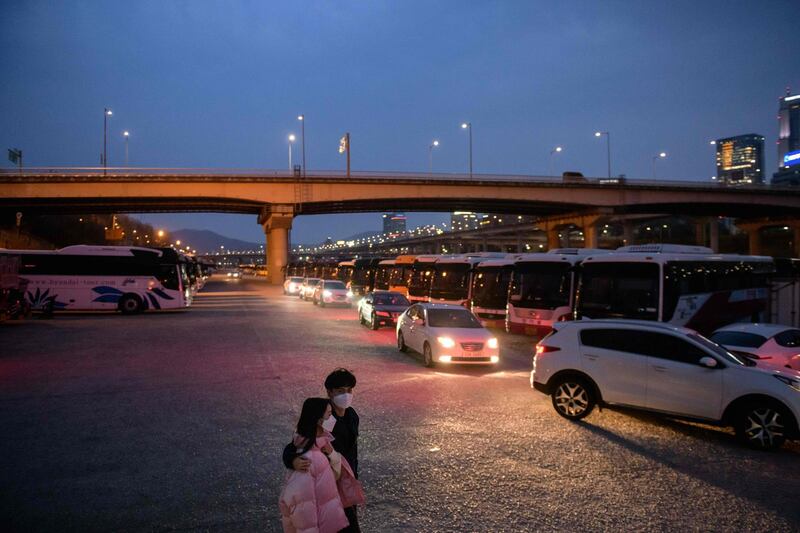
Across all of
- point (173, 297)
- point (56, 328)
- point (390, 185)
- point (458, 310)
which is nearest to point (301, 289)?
point (390, 185)

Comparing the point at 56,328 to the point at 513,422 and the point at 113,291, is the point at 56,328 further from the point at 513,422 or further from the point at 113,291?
the point at 513,422

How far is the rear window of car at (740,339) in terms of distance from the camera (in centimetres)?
1277

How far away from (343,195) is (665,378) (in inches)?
2039

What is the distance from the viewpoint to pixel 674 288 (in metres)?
16.8

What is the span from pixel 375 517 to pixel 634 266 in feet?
46.2

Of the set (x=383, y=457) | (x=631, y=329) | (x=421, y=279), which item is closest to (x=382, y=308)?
(x=421, y=279)

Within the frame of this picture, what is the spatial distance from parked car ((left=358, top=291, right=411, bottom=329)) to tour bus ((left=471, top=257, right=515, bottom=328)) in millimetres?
3527

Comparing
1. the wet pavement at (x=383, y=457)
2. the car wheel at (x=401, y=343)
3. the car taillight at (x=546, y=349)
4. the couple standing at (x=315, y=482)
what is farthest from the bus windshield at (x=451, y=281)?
the couple standing at (x=315, y=482)

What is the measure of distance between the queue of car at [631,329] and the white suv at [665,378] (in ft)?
0.05

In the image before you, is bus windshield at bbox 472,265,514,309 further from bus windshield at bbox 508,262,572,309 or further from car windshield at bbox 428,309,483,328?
car windshield at bbox 428,309,483,328

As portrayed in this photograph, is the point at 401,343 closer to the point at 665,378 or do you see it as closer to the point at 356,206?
the point at 665,378

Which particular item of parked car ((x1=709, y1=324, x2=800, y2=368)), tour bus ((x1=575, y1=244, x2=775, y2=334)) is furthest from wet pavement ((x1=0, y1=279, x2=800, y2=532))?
tour bus ((x1=575, y1=244, x2=775, y2=334))

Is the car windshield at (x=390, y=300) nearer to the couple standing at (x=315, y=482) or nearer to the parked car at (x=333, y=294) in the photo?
the parked car at (x=333, y=294)

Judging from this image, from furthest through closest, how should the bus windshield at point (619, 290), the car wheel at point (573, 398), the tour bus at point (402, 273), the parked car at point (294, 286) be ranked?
the parked car at point (294, 286) → the tour bus at point (402, 273) → the bus windshield at point (619, 290) → the car wheel at point (573, 398)
